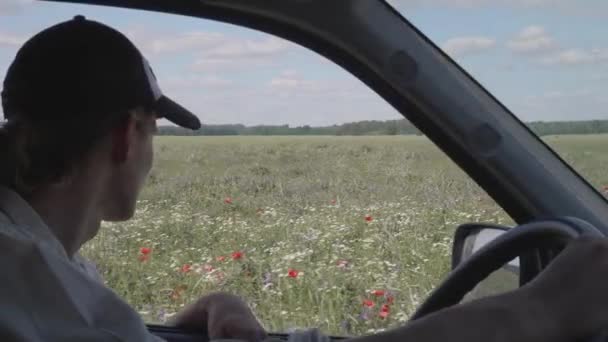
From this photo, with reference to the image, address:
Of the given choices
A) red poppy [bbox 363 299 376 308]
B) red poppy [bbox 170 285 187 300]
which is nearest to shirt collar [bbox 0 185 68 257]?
red poppy [bbox 170 285 187 300]

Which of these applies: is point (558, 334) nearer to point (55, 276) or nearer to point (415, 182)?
point (55, 276)

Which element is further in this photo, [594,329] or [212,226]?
[212,226]

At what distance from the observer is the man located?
45.9 inches

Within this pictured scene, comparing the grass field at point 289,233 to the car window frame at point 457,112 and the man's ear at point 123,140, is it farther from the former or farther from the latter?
the man's ear at point 123,140

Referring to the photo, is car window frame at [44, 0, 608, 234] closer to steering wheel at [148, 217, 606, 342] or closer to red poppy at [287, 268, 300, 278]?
steering wheel at [148, 217, 606, 342]

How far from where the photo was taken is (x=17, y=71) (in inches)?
59.2

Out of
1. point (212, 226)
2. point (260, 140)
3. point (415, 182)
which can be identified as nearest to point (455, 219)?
point (415, 182)

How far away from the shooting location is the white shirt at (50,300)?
1264 millimetres

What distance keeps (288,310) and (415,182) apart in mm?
581

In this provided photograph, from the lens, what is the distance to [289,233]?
2.95m

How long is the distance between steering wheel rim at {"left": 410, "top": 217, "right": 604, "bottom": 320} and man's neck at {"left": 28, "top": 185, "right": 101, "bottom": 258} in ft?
1.99

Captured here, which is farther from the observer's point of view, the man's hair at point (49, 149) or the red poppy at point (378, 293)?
the red poppy at point (378, 293)

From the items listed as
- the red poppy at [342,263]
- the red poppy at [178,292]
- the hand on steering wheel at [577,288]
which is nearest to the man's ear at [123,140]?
the hand on steering wheel at [577,288]

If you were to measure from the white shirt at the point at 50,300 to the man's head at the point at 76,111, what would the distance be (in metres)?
0.14
